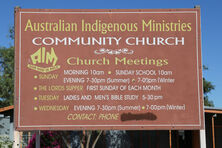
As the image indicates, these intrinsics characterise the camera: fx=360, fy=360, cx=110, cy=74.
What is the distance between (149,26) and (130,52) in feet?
2.46

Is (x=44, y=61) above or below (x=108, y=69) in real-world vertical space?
above

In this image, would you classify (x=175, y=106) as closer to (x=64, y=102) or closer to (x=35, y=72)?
(x=64, y=102)

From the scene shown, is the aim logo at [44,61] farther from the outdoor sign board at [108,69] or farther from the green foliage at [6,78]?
the green foliage at [6,78]

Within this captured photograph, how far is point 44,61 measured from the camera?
27.0ft

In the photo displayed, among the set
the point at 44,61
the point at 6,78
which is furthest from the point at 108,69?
the point at 6,78

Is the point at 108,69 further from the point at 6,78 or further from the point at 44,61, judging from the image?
the point at 6,78

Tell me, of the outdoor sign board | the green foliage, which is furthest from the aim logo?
the green foliage

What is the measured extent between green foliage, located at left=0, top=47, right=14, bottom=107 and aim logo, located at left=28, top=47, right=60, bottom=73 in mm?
28395

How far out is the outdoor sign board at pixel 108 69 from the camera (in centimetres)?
813

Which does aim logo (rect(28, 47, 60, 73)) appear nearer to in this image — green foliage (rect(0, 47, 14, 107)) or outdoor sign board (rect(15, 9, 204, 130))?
outdoor sign board (rect(15, 9, 204, 130))

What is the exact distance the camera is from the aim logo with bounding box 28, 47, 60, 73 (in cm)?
822

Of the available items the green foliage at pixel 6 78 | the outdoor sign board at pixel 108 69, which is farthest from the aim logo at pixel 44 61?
the green foliage at pixel 6 78

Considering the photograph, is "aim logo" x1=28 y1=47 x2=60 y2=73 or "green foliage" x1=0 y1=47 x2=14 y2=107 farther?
"green foliage" x1=0 y1=47 x2=14 y2=107

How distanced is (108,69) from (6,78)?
3064cm
